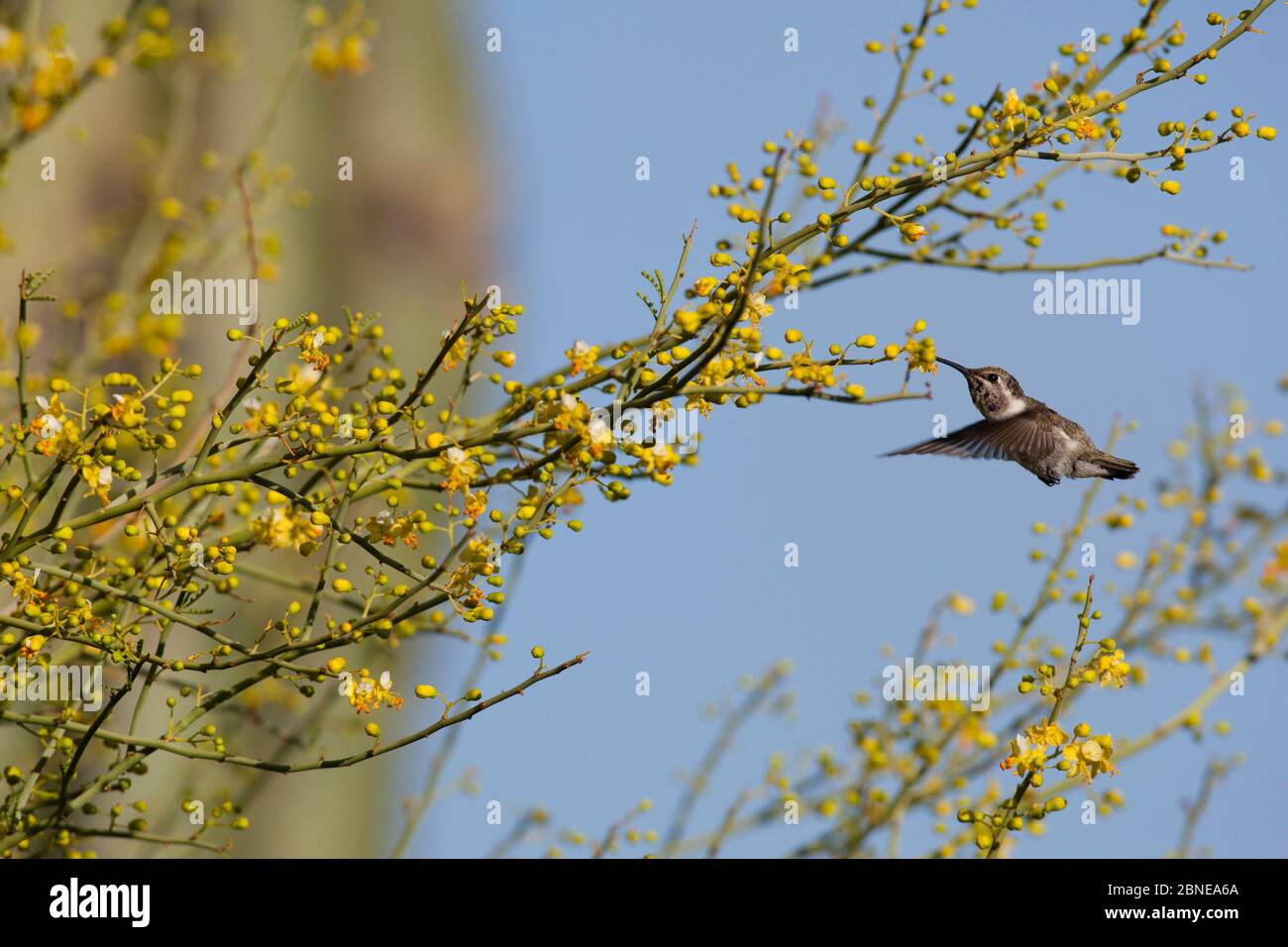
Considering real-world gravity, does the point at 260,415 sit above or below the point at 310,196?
below

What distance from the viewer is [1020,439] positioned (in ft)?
13.8

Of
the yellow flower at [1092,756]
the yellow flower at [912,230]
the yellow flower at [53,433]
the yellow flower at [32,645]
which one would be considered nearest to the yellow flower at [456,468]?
the yellow flower at [53,433]

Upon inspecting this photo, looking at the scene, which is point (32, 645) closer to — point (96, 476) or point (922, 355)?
point (96, 476)

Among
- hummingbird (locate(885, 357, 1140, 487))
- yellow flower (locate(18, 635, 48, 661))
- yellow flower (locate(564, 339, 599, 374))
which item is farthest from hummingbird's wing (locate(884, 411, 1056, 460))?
yellow flower (locate(18, 635, 48, 661))

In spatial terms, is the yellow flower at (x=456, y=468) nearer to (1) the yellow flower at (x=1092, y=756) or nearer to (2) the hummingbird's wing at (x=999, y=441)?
(1) the yellow flower at (x=1092, y=756)

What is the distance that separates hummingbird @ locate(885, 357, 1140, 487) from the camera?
4.07 metres

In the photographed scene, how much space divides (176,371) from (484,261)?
611 centimetres

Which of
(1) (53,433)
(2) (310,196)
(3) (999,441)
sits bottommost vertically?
(1) (53,433)

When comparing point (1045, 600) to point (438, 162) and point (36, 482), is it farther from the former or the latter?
point (438, 162)

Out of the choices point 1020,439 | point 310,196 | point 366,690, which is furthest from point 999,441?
point 310,196

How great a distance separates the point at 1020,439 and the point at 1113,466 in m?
0.74

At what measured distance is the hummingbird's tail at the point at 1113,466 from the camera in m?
4.72
